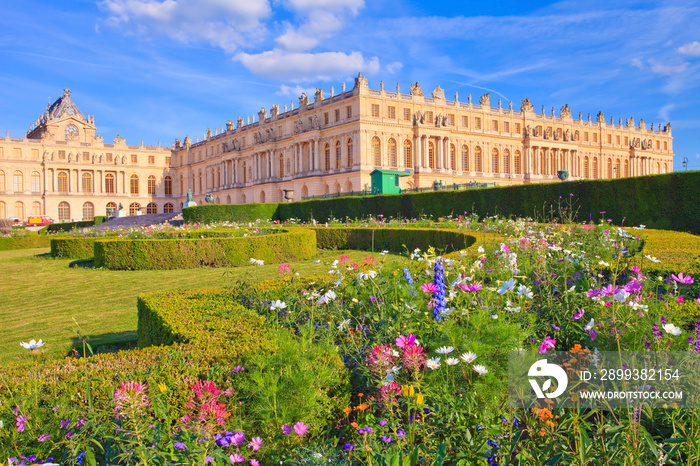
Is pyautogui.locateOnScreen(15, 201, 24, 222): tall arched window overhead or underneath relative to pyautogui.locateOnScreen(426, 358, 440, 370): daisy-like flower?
overhead

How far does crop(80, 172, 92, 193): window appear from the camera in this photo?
67.6 meters

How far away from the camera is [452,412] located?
2.48 meters

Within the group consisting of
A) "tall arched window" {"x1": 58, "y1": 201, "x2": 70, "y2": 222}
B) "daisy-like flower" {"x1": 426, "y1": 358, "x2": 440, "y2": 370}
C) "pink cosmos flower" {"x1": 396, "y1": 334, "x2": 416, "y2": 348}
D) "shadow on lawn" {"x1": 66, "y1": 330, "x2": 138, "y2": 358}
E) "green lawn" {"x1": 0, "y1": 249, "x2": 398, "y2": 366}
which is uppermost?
"tall arched window" {"x1": 58, "y1": 201, "x2": 70, "y2": 222}

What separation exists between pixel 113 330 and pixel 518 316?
17.6 feet

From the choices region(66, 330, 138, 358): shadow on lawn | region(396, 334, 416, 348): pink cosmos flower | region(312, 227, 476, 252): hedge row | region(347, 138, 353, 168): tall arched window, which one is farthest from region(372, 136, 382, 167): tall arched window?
region(396, 334, 416, 348): pink cosmos flower

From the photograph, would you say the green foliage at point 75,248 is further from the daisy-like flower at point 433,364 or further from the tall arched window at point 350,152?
the tall arched window at point 350,152

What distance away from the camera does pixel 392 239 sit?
553 inches

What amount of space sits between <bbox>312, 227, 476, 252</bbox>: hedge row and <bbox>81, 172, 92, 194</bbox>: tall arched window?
63698 mm

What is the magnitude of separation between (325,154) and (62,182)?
41865 millimetres

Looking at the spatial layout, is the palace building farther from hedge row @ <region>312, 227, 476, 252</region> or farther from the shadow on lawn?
the shadow on lawn

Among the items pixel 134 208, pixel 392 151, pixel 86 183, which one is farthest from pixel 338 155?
pixel 86 183

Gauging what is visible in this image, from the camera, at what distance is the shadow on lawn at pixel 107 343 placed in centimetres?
541

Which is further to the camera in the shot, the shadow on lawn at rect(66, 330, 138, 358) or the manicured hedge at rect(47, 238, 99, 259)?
the manicured hedge at rect(47, 238, 99, 259)

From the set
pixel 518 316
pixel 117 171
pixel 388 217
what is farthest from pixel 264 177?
pixel 518 316
